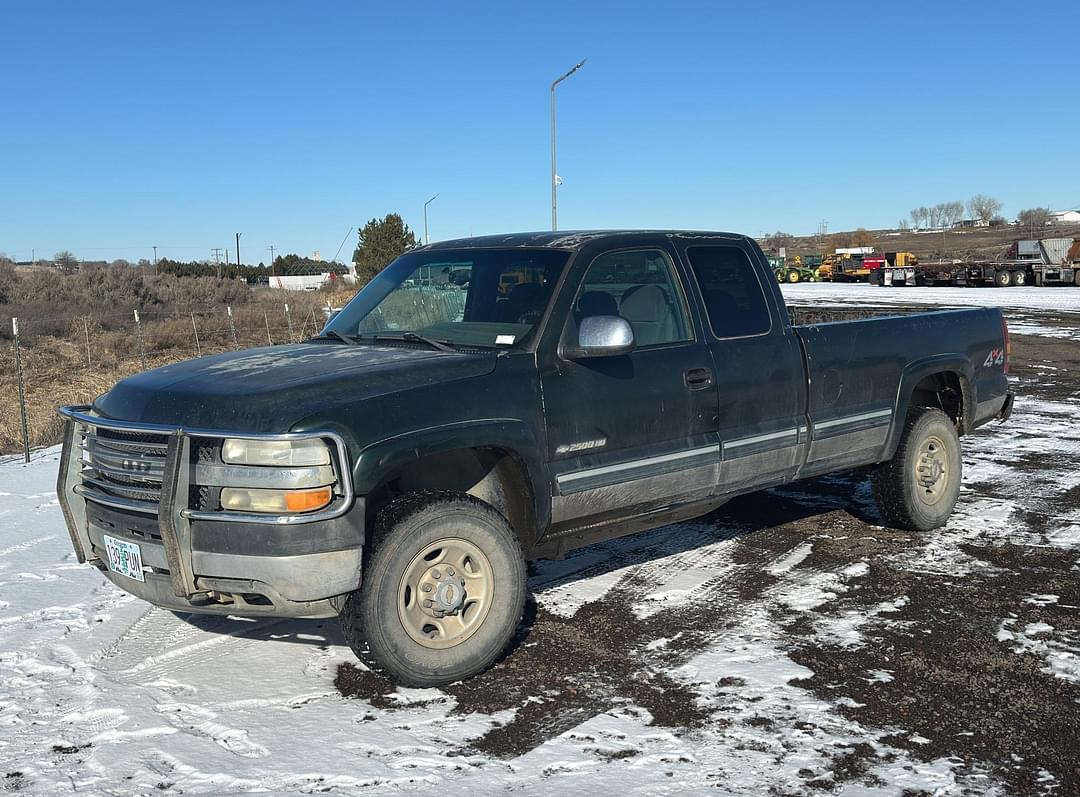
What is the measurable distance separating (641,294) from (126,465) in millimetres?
2662

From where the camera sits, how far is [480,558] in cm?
441

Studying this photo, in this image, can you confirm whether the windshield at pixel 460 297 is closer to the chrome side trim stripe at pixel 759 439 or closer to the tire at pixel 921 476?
the chrome side trim stripe at pixel 759 439

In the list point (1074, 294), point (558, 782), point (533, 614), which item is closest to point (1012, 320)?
point (1074, 294)

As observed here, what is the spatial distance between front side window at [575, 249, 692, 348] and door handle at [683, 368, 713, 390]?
0.64ft

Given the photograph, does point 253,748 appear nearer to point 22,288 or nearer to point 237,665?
point 237,665

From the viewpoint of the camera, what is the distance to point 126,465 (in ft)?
14.0

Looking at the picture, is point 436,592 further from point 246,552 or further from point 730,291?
point 730,291

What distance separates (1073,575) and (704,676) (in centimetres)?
264

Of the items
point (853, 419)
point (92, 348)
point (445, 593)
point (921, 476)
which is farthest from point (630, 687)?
point (92, 348)

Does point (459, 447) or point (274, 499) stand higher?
point (459, 447)

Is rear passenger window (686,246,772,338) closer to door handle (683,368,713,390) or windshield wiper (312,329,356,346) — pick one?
door handle (683,368,713,390)

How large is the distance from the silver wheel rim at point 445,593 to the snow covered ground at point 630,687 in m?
0.26

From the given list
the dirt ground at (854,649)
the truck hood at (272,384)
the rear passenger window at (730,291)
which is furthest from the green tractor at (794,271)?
the truck hood at (272,384)

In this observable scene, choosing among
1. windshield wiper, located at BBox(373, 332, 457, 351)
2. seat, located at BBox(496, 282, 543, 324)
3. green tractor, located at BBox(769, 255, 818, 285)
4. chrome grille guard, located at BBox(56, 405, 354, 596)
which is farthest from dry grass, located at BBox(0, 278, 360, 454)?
green tractor, located at BBox(769, 255, 818, 285)
